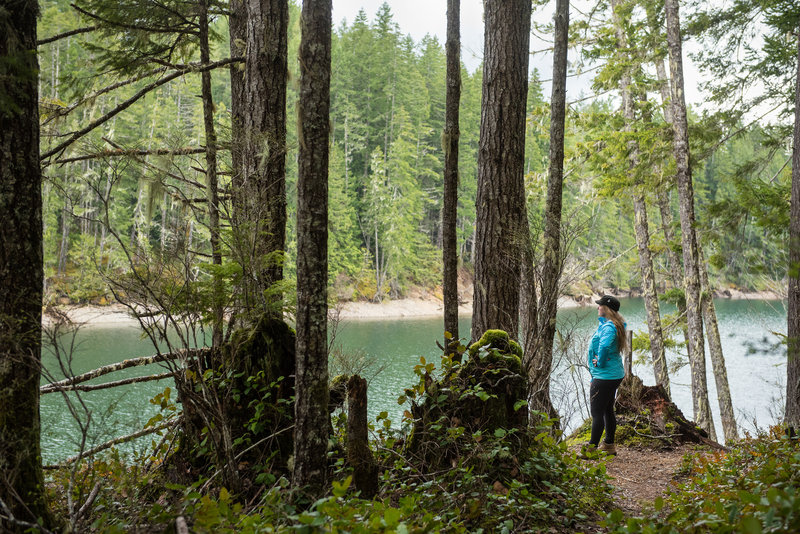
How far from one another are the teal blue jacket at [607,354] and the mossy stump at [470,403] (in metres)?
2.27

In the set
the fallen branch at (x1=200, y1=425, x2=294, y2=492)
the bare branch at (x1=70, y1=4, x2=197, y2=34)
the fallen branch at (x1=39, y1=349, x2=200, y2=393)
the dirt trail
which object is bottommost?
the dirt trail

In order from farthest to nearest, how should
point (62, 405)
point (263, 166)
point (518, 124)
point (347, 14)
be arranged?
point (347, 14) → point (62, 405) → point (518, 124) → point (263, 166)

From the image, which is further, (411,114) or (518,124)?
(411,114)

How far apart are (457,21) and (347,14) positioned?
142 ft

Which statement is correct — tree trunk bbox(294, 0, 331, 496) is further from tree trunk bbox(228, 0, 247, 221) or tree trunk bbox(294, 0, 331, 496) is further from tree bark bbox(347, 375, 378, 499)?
tree trunk bbox(228, 0, 247, 221)

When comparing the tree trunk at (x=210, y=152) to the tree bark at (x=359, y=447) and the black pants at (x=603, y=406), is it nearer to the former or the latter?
the tree bark at (x=359, y=447)

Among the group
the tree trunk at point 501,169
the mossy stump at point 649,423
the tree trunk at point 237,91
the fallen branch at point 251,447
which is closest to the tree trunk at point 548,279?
the tree trunk at point 501,169

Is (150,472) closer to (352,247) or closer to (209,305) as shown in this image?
(209,305)

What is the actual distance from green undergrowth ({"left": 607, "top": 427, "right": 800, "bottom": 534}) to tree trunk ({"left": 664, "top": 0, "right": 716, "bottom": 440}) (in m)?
4.28

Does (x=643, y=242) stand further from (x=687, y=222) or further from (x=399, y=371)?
(x=399, y=371)

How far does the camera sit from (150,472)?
416 centimetres

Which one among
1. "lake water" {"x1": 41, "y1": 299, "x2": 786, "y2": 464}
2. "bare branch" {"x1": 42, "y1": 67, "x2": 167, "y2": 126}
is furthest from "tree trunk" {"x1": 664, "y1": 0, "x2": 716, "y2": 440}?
"bare branch" {"x1": 42, "y1": 67, "x2": 167, "y2": 126}

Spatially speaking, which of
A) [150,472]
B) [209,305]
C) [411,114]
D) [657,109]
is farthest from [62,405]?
[411,114]

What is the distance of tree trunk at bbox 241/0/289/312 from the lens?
4883 millimetres
